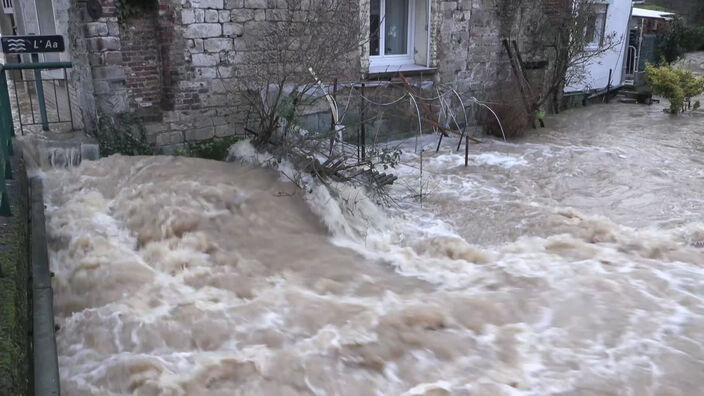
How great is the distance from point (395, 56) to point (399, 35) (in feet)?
1.18

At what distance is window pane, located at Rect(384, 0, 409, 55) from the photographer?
9.66 m

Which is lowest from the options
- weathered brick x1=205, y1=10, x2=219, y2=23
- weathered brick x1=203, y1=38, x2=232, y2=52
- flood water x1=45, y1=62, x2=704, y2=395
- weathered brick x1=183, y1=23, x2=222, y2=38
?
flood water x1=45, y1=62, x2=704, y2=395

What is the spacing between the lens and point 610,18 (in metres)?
14.0

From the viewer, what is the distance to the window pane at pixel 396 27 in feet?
31.7

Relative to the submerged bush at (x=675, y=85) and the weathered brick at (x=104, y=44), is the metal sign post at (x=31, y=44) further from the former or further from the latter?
the submerged bush at (x=675, y=85)

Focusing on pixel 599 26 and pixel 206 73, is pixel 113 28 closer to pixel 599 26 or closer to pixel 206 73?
pixel 206 73

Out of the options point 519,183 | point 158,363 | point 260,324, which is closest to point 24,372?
point 158,363

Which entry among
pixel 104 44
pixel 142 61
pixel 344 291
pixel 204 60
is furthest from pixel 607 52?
pixel 344 291

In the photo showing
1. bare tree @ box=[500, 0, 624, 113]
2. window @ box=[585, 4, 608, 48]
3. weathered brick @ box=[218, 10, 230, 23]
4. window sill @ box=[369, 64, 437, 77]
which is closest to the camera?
weathered brick @ box=[218, 10, 230, 23]

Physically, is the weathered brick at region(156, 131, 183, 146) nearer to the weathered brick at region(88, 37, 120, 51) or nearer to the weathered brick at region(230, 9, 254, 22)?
the weathered brick at region(88, 37, 120, 51)

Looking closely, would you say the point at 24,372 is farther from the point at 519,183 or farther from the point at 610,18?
the point at 610,18

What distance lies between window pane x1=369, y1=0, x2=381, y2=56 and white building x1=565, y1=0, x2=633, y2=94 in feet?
18.0

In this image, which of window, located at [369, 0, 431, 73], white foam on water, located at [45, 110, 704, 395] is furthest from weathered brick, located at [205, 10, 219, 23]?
window, located at [369, 0, 431, 73]

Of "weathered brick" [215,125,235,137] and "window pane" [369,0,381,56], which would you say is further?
"window pane" [369,0,381,56]
